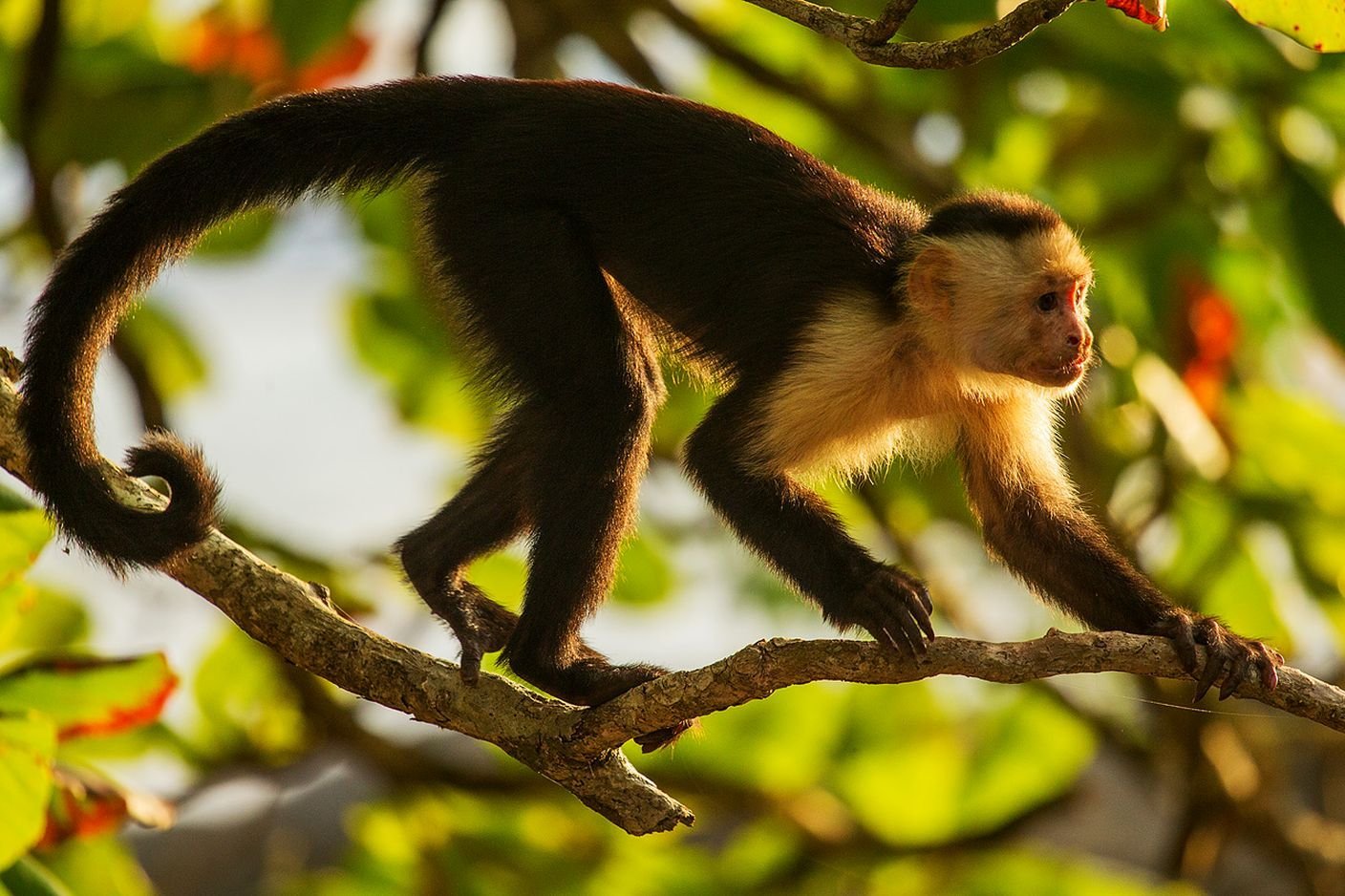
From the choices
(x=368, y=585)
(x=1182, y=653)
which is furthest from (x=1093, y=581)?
(x=368, y=585)

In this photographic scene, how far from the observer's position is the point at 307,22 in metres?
3.79

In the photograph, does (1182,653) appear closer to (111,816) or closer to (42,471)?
(42,471)

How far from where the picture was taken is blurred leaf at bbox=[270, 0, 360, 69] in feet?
12.4

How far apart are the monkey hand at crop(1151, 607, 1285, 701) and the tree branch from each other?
99 cm

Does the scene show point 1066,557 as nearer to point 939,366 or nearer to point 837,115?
point 939,366

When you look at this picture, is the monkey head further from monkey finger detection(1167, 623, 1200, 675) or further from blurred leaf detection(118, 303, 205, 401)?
blurred leaf detection(118, 303, 205, 401)

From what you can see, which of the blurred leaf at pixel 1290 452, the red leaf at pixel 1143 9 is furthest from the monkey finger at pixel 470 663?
the blurred leaf at pixel 1290 452

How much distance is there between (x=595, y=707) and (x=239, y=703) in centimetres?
236

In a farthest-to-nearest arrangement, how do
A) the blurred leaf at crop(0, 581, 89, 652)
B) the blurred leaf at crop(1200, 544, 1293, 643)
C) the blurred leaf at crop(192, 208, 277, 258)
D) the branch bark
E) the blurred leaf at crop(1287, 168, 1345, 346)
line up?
the blurred leaf at crop(192, 208, 277, 258), the blurred leaf at crop(1200, 544, 1293, 643), the blurred leaf at crop(0, 581, 89, 652), the blurred leaf at crop(1287, 168, 1345, 346), the branch bark

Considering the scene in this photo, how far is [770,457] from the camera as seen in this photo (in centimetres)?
274

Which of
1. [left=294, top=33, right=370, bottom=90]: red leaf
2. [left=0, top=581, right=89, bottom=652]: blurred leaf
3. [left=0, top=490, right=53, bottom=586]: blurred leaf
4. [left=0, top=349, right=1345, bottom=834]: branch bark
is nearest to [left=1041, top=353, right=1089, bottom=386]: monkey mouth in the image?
[left=0, top=349, right=1345, bottom=834]: branch bark

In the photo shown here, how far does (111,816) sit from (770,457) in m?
1.48

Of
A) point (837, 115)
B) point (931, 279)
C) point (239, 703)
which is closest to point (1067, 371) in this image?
point (931, 279)

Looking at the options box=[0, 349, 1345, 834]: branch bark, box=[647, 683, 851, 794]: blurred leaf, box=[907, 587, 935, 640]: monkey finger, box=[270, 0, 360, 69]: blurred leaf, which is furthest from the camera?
box=[647, 683, 851, 794]: blurred leaf
